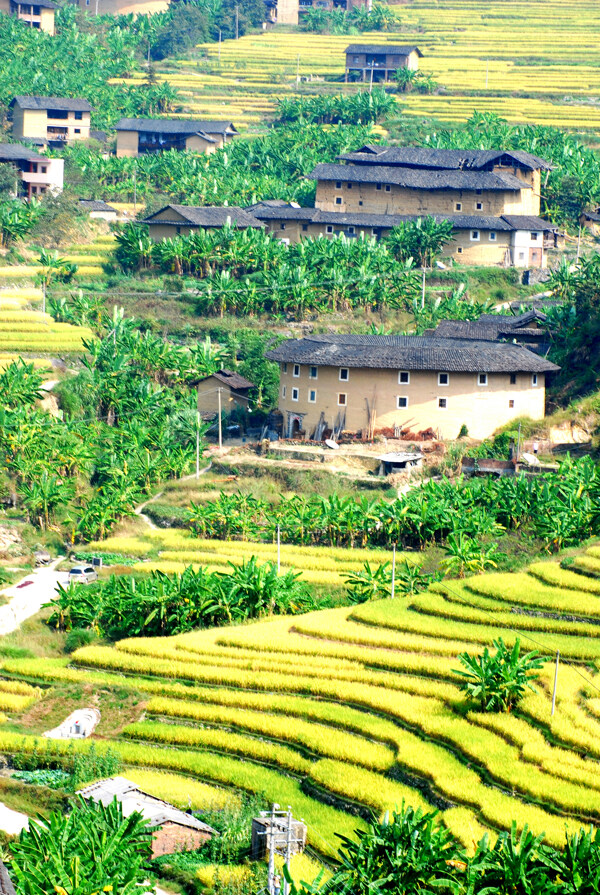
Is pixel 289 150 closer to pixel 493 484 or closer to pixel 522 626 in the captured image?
pixel 493 484

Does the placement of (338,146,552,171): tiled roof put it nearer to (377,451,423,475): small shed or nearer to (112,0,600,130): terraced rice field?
(112,0,600,130): terraced rice field

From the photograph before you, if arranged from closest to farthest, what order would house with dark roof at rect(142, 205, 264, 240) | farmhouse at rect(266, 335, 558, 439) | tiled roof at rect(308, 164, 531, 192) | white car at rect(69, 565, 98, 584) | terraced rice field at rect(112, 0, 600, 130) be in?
1. white car at rect(69, 565, 98, 584)
2. farmhouse at rect(266, 335, 558, 439)
3. house with dark roof at rect(142, 205, 264, 240)
4. tiled roof at rect(308, 164, 531, 192)
5. terraced rice field at rect(112, 0, 600, 130)

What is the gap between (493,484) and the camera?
44094mm

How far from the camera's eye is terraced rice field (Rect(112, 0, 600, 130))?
313 ft

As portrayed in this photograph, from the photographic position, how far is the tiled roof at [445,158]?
7200 cm

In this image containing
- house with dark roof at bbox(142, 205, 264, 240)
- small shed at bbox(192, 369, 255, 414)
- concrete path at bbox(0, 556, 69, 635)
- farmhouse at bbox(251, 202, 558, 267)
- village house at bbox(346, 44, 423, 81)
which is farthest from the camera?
village house at bbox(346, 44, 423, 81)

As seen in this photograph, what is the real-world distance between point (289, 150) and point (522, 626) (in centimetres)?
5406

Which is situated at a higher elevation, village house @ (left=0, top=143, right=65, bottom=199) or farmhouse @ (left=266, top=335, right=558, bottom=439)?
village house @ (left=0, top=143, right=65, bottom=199)

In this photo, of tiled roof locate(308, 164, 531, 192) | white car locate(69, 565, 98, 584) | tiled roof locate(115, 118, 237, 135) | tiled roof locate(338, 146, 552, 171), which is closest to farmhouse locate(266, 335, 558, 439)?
white car locate(69, 565, 98, 584)

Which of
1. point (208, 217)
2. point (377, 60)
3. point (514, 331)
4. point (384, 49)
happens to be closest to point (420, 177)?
point (208, 217)

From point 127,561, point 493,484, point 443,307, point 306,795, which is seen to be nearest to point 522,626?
point 306,795

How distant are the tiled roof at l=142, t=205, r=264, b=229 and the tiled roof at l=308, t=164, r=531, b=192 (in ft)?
18.9

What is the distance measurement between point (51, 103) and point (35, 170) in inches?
454

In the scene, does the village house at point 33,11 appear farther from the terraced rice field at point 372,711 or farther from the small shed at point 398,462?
the terraced rice field at point 372,711
